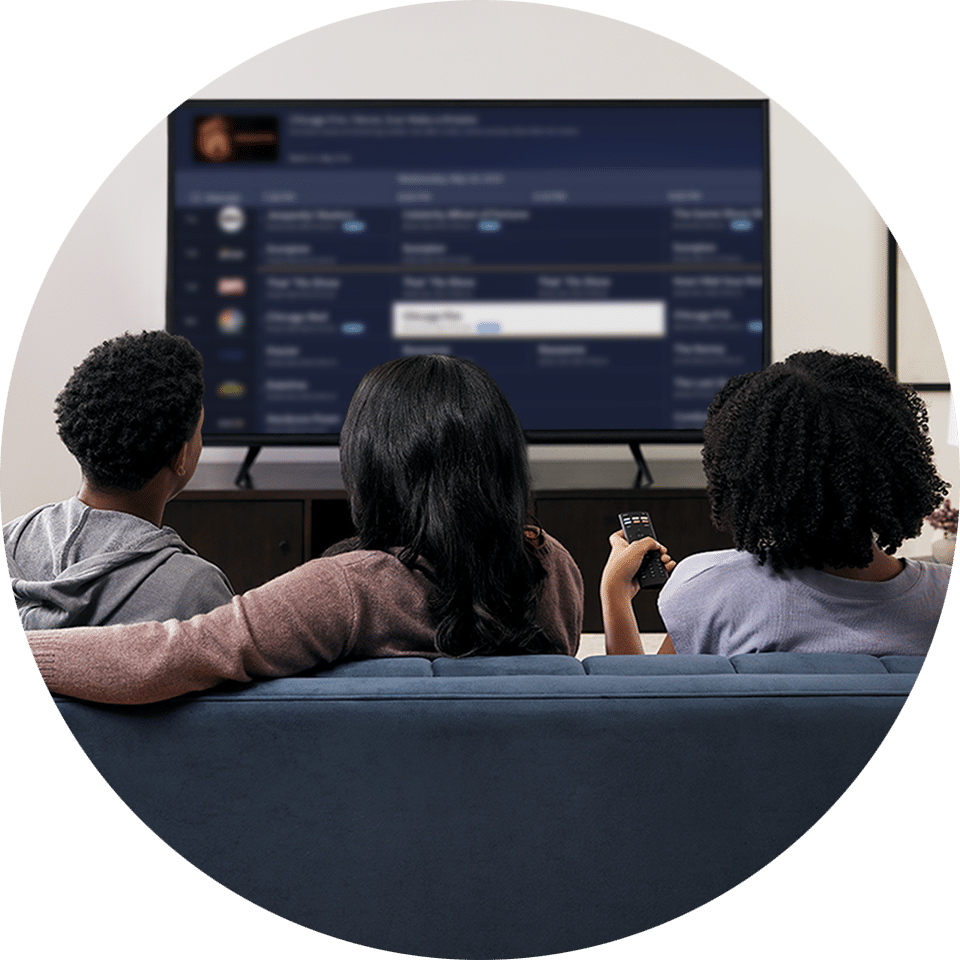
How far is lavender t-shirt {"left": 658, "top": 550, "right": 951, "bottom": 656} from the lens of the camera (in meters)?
1.08

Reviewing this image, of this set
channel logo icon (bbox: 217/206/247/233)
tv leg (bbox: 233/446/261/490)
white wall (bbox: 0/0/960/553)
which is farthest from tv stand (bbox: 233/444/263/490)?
channel logo icon (bbox: 217/206/247/233)

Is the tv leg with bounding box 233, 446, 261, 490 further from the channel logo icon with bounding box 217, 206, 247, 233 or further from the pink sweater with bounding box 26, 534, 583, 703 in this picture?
the pink sweater with bounding box 26, 534, 583, 703

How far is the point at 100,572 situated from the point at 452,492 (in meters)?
0.44

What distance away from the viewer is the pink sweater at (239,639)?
83 cm

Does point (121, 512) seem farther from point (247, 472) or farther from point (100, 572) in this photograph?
point (247, 472)

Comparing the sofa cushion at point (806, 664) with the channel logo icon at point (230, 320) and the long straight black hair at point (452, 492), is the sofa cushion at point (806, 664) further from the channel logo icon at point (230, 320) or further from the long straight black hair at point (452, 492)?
the channel logo icon at point (230, 320)

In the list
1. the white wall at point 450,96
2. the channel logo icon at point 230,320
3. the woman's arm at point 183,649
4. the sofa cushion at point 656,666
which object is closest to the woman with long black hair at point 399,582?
the woman's arm at point 183,649

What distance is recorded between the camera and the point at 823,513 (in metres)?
1.08

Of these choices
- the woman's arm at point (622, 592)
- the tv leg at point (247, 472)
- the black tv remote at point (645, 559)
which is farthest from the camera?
the tv leg at point (247, 472)

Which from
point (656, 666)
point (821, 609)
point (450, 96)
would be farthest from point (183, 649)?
point (450, 96)

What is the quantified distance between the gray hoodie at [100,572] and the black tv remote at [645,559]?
0.68 m

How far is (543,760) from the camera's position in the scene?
Result: 2.86 feet

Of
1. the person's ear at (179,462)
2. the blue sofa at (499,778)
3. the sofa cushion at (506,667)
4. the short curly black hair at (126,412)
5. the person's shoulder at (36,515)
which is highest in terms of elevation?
the short curly black hair at (126,412)

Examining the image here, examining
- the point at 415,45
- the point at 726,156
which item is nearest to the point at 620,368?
the point at 726,156
